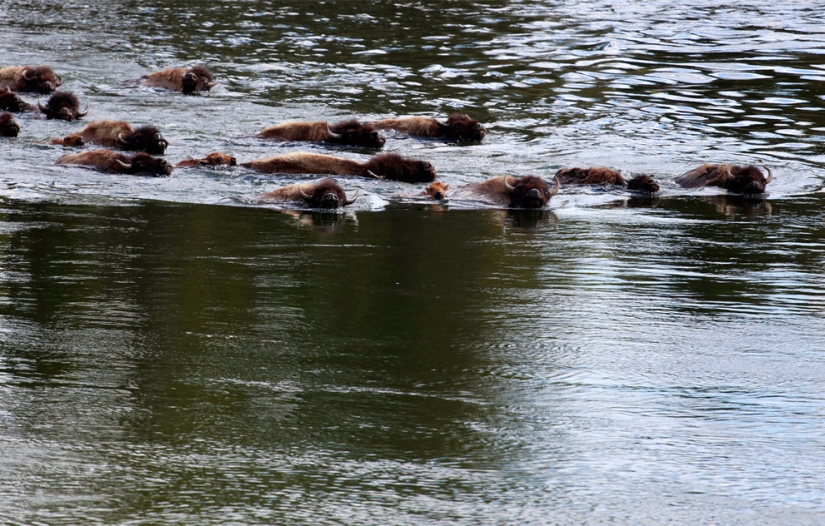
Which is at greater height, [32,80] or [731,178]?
[32,80]

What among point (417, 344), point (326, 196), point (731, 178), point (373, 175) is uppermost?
point (417, 344)

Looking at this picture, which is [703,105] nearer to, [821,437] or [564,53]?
[564,53]

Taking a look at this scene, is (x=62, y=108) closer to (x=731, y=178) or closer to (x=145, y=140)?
(x=145, y=140)

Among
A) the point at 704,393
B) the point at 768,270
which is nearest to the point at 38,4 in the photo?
the point at 768,270

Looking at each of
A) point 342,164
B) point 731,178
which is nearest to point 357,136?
point 342,164

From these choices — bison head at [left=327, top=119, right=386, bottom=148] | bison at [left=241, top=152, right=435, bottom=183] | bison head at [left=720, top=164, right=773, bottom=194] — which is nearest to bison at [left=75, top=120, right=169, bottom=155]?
bison at [left=241, top=152, right=435, bottom=183]

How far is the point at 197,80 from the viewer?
69.5 feet

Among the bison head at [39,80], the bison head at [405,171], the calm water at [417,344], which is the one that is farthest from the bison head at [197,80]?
the bison head at [405,171]

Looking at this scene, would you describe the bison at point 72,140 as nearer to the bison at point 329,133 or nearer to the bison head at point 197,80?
the bison at point 329,133

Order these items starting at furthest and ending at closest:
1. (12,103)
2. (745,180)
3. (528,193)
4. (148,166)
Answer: (12,103) → (148,166) → (745,180) → (528,193)

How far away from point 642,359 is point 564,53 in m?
20.3

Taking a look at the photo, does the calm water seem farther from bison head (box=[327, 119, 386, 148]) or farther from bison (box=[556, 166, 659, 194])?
bison (box=[556, 166, 659, 194])

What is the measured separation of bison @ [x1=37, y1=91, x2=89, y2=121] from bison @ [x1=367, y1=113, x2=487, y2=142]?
15.3 ft

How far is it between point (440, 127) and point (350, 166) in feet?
10.8
